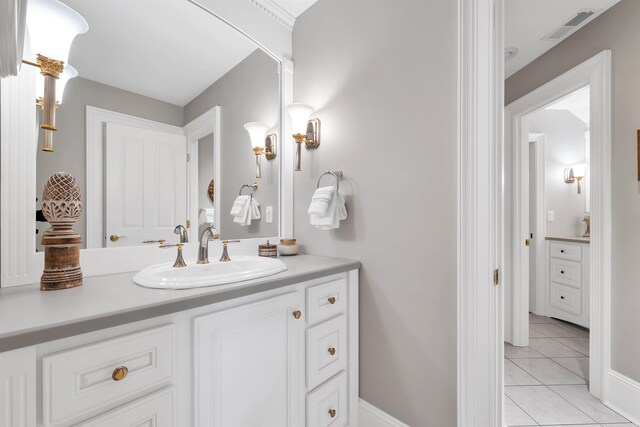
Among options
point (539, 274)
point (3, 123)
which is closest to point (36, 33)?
point (3, 123)

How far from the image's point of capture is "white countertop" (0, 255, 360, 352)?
2.05 feet

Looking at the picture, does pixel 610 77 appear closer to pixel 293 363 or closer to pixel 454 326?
pixel 454 326

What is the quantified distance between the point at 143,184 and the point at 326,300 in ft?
3.27

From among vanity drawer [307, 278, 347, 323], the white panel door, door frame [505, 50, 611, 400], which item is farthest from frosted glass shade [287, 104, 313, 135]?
door frame [505, 50, 611, 400]

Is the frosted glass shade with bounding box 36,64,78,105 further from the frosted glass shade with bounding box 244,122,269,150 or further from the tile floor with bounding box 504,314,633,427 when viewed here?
the tile floor with bounding box 504,314,633,427

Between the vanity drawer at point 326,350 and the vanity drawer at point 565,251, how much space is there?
292cm

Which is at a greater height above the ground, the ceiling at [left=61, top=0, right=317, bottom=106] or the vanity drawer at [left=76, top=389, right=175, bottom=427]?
the ceiling at [left=61, top=0, right=317, bottom=106]

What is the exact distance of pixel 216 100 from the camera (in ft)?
5.07

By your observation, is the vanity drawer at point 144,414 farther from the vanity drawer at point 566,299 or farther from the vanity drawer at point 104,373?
the vanity drawer at point 566,299

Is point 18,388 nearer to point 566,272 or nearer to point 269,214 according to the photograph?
point 269,214

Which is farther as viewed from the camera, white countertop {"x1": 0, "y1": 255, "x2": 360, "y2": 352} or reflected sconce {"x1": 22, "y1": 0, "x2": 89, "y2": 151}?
reflected sconce {"x1": 22, "y1": 0, "x2": 89, "y2": 151}

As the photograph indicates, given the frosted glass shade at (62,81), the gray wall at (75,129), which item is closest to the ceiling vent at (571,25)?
the gray wall at (75,129)

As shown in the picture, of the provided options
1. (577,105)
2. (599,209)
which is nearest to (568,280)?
(599,209)

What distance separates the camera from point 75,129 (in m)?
1.12
